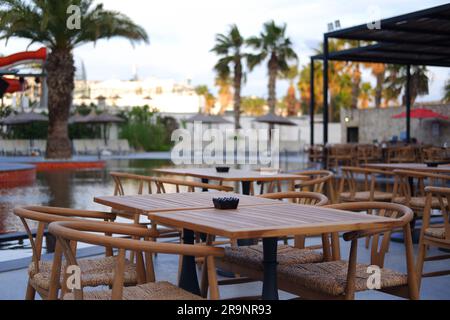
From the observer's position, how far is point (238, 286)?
492 cm

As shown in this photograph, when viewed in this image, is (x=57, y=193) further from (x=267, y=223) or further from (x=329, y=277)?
(x=267, y=223)

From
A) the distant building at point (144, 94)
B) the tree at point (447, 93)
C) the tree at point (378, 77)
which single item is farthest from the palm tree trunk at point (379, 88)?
the distant building at point (144, 94)

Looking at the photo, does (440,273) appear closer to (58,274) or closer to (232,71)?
(58,274)

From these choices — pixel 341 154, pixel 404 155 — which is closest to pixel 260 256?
pixel 404 155

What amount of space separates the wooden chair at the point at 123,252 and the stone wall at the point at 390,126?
78.0 feet

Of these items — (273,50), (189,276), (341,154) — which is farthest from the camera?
(273,50)

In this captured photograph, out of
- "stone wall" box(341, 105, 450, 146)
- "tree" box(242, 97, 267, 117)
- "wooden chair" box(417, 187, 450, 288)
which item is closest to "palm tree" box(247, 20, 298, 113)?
"stone wall" box(341, 105, 450, 146)

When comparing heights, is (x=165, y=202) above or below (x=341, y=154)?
above

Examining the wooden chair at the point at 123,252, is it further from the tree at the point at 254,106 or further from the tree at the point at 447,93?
the tree at the point at 254,106

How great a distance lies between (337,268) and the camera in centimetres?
357

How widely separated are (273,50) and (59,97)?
15690mm
